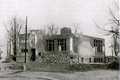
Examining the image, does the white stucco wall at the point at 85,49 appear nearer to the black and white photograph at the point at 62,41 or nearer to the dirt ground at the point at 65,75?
the black and white photograph at the point at 62,41

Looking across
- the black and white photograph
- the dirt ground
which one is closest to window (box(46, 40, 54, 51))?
the black and white photograph

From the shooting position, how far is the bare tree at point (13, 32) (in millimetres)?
871

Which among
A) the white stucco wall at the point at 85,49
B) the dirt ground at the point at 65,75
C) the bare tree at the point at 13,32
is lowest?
the dirt ground at the point at 65,75

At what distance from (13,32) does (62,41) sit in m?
0.30

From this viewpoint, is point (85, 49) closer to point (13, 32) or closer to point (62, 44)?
point (62, 44)

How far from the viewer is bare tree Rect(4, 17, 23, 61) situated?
871mm

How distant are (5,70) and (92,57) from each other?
0.51 metres

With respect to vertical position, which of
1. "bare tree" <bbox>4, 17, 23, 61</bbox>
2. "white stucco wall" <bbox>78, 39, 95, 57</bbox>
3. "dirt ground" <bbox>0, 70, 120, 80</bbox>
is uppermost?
"bare tree" <bbox>4, 17, 23, 61</bbox>

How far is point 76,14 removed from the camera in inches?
34.9

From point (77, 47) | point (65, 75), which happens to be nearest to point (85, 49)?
point (77, 47)

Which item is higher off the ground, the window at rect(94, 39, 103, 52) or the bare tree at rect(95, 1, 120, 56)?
the bare tree at rect(95, 1, 120, 56)

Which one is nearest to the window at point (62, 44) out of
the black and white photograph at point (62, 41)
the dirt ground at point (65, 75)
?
the black and white photograph at point (62, 41)

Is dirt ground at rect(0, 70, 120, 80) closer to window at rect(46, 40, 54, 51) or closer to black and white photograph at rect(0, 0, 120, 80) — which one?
black and white photograph at rect(0, 0, 120, 80)

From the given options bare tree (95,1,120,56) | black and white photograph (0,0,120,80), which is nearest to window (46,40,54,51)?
black and white photograph (0,0,120,80)
